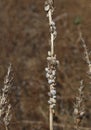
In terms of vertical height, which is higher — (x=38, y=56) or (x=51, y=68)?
(x=38, y=56)

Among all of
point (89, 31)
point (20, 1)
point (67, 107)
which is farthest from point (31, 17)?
point (67, 107)

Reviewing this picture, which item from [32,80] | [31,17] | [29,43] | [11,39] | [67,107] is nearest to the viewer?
[67,107]

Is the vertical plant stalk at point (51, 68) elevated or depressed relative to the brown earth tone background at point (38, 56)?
depressed

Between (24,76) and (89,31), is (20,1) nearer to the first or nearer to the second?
(89,31)

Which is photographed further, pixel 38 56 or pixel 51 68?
pixel 38 56

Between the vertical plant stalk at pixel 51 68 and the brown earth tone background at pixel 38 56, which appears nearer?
the vertical plant stalk at pixel 51 68

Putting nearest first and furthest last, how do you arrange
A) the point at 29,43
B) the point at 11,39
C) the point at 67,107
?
the point at 67,107
the point at 11,39
the point at 29,43

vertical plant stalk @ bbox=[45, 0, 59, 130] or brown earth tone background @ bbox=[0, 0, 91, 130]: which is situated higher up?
brown earth tone background @ bbox=[0, 0, 91, 130]

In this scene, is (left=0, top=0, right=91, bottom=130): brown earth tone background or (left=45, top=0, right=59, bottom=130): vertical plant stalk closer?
(left=45, top=0, right=59, bottom=130): vertical plant stalk
